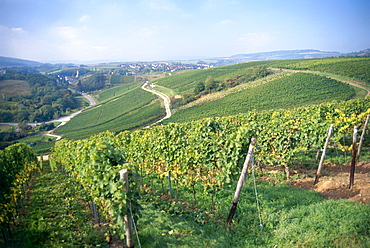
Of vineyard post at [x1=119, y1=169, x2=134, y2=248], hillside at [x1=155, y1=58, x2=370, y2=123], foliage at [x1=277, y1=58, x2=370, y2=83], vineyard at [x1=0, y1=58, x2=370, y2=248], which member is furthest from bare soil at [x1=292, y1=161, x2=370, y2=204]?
foliage at [x1=277, y1=58, x2=370, y2=83]

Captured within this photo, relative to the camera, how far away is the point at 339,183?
25.0 feet

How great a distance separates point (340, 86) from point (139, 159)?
44499 millimetres

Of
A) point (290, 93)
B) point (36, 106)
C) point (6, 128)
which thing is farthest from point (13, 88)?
point (290, 93)

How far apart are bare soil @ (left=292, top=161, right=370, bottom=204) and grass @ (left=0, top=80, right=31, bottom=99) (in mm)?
142733

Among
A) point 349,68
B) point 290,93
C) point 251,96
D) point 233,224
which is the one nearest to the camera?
point 233,224

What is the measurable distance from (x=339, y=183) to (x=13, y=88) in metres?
166

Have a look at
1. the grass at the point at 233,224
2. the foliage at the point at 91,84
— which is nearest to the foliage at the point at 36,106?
the foliage at the point at 91,84

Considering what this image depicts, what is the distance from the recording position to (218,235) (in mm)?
5410

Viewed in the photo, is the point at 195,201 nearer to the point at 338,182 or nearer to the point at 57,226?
the point at 57,226

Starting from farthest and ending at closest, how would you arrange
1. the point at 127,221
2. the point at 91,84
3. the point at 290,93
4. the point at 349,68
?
the point at 91,84, the point at 349,68, the point at 290,93, the point at 127,221

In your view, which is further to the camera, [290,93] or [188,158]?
[290,93]

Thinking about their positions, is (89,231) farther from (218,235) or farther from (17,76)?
(17,76)

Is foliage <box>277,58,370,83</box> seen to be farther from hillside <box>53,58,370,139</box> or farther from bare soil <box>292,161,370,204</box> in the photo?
bare soil <box>292,161,370,204</box>

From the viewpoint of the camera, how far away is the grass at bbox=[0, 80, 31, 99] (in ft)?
381
